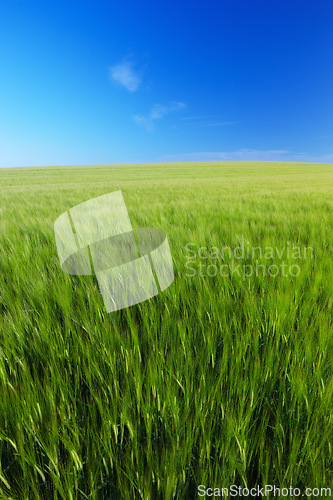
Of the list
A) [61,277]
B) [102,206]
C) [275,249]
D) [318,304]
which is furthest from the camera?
[102,206]

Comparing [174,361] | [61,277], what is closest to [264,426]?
[174,361]

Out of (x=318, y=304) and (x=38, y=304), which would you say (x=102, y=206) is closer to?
(x=38, y=304)

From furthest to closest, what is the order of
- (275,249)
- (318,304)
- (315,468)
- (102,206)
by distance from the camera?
(102,206), (275,249), (318,304), (315,468)

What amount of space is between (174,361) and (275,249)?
1158 millimetres

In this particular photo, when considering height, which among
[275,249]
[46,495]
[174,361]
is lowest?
[46,495]

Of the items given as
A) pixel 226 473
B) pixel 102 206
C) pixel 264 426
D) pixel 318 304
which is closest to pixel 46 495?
pixel 226 473

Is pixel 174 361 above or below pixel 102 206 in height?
below

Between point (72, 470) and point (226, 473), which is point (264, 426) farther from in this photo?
point (72, 470)

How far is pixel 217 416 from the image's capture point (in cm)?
53

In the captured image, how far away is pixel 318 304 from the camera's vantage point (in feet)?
3.22

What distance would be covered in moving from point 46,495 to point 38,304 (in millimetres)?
662

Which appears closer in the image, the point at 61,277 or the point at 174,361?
the point at 174,361

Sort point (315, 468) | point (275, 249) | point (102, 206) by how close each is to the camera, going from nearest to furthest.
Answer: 1. point (315, 468)
2. point (275, 249)
3. point (102, 206)

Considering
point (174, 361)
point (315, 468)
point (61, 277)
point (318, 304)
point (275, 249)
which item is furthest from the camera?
point (275, 249)
